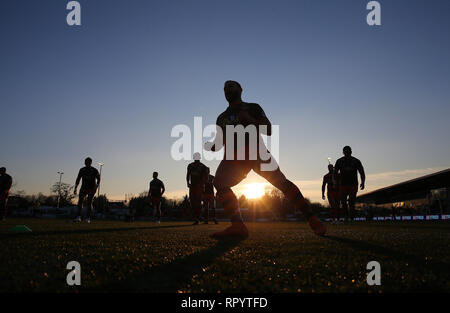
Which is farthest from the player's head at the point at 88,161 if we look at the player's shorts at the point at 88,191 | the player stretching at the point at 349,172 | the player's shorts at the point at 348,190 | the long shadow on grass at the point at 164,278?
the long shadow on grass at the point at 164,278

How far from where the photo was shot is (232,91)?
490 centimetres

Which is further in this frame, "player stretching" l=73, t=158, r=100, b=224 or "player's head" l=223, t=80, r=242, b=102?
"player stretching" l=73, t=158, r=100, b=224

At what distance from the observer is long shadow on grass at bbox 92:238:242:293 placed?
60.3 inches

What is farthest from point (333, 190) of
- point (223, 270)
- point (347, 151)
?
point (223, 270)

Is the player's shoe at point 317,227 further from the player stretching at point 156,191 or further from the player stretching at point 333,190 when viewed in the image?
the player stretching at point 156,191

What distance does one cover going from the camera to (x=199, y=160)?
38.3 ft

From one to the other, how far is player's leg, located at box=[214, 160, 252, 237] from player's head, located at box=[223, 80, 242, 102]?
108cm

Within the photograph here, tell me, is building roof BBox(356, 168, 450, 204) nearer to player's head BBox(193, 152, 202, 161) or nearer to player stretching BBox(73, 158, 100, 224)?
player's head BBox(193, 152, 202, 161)

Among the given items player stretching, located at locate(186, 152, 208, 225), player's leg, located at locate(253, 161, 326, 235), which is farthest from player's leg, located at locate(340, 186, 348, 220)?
player's leg, located at locate(253, 161, 326, 235)

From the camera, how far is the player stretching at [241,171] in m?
4.44

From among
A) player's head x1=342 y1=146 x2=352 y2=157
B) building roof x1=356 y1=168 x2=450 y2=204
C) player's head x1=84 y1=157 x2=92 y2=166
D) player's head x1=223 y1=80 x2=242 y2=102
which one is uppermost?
player's head x1=223 y1=80 x2=242 y2=102

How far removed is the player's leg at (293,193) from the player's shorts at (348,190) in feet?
20.4
